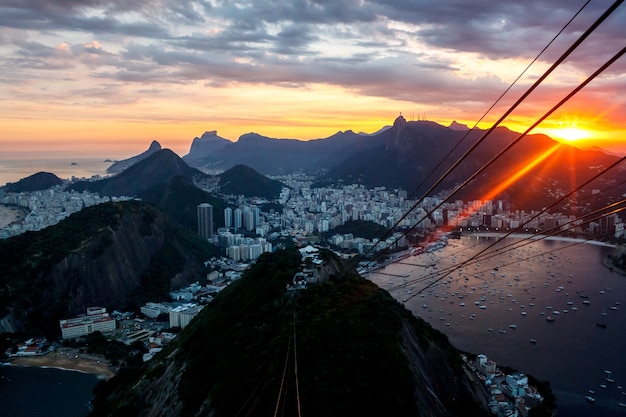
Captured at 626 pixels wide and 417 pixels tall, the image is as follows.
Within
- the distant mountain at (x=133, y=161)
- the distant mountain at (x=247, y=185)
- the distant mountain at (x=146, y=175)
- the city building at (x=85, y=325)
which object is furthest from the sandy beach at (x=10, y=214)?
the distant mountain at (x=133, y=161)

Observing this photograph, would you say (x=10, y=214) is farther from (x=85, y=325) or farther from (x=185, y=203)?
(x=85, y=325)

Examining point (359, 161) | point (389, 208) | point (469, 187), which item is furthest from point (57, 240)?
point (359, 161)

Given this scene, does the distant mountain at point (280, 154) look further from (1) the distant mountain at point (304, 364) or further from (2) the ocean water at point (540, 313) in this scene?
(1) the distant mountain at point (304, 364)

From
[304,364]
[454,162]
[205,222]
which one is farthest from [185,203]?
[304,364]

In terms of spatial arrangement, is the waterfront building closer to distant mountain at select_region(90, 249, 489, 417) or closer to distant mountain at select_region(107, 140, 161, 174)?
distant mountain at select_region(90, 249, 489, 417)

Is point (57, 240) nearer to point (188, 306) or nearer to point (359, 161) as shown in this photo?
point (188, 306)
